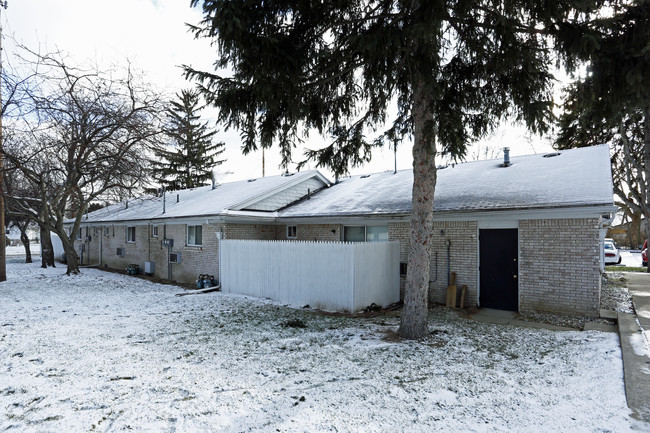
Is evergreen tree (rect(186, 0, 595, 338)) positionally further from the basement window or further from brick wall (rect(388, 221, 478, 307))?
the basement window

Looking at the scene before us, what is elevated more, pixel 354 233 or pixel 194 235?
pixel 354 233

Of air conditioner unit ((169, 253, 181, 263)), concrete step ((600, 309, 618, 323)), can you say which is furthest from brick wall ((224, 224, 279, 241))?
concrete step ((600, 309, 618, 323))

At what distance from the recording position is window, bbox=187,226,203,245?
15.2 meters

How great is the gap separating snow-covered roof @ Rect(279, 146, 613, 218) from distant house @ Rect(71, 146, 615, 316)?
3 centimetres

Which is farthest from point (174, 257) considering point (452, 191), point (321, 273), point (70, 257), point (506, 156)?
point (506, 156)

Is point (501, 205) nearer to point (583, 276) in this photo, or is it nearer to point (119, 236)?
point (583, 276)

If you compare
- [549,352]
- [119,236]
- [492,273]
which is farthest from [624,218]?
[119,236]

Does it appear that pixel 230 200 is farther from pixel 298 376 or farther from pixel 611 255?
pixel 611 255

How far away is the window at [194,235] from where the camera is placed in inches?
597

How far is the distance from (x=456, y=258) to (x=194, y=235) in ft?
33.9

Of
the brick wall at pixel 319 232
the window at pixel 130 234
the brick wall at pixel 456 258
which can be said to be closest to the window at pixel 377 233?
the brick wall at pixel 319 232

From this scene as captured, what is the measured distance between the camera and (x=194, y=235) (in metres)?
15.5

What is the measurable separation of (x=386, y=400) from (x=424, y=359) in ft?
5.48

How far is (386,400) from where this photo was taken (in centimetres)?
442
